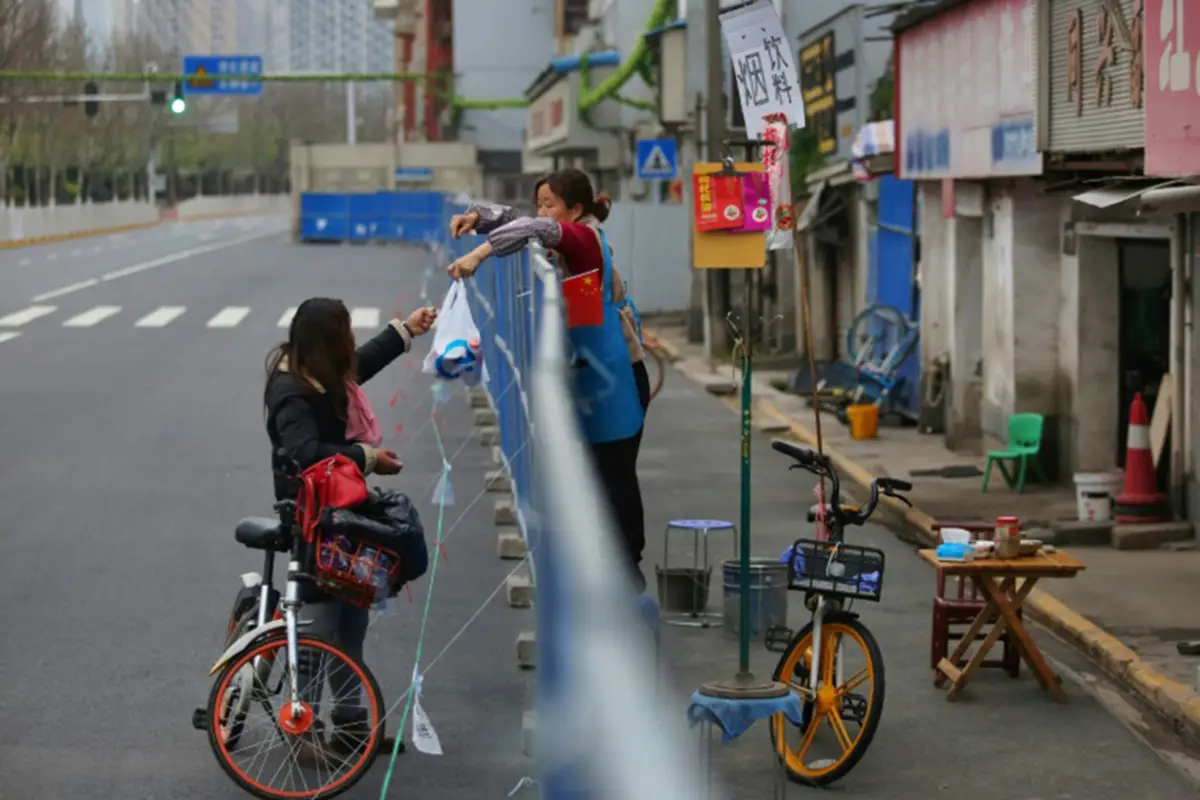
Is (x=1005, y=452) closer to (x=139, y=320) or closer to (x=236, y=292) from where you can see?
(x=139, y=320)

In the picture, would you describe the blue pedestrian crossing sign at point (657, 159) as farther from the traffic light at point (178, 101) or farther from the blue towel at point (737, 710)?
the traffic light at point (178, 101)

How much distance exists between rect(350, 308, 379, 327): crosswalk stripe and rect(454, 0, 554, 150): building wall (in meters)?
56.0

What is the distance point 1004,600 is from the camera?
973cm

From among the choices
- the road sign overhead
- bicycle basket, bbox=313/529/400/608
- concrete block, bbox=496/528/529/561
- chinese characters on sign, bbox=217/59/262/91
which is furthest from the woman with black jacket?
chinese characters on sign, bbox=217/59/262/91

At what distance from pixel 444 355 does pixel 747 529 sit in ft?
5.29

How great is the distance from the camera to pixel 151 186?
132000 mm

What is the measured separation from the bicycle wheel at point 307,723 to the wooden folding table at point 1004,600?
2855 millimetres

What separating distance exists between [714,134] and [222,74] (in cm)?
4355

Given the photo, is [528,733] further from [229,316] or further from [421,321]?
[229,316]

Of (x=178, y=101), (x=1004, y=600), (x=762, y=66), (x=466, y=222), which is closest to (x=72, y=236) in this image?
(x=178, y=101)

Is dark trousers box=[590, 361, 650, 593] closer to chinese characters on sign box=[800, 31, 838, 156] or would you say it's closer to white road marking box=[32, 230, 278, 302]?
chinese characters on sign box=[800, 31, 838, 156]

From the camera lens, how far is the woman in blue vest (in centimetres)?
835

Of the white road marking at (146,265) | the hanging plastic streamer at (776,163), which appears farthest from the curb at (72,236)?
the hanging plastic streamer at (776,163)

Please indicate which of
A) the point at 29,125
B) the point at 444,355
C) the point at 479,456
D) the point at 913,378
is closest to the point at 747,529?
the point at 444,355
